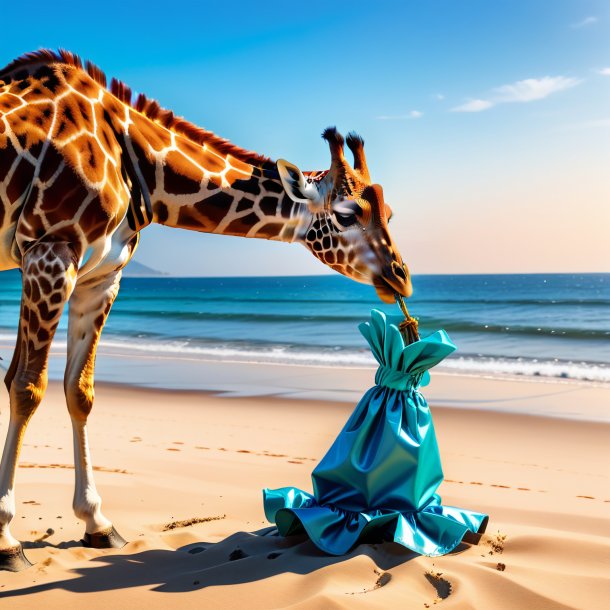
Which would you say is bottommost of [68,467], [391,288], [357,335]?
[68,467]

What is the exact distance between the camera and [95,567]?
364 cm

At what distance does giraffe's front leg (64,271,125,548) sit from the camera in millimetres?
4059

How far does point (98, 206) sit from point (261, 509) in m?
2.26

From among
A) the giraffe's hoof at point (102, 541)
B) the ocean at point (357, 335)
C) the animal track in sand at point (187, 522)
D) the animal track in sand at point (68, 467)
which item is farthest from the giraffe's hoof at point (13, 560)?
the ocean at point (357, 335)

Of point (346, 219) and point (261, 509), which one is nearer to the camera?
point (346, 219)

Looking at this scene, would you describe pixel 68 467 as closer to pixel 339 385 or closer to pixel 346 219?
pixel 346 219

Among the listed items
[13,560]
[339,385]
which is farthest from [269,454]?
[339,385]

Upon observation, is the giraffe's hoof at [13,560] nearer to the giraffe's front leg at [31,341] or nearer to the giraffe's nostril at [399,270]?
the giraffe's front leg at [31,341]

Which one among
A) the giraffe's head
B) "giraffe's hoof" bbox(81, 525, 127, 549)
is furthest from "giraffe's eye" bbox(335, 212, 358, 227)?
"giraffe's hoof" bbox(81, 525, 127, 549)

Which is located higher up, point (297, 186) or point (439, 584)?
point (297, 186)

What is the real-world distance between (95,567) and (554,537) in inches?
95.5

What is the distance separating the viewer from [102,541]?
158 inches

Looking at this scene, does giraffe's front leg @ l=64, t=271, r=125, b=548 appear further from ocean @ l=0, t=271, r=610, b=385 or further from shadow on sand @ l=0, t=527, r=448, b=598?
ocean @ l=0, t=271, r=610, b=385

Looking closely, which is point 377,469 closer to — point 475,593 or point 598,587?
point 475,593
